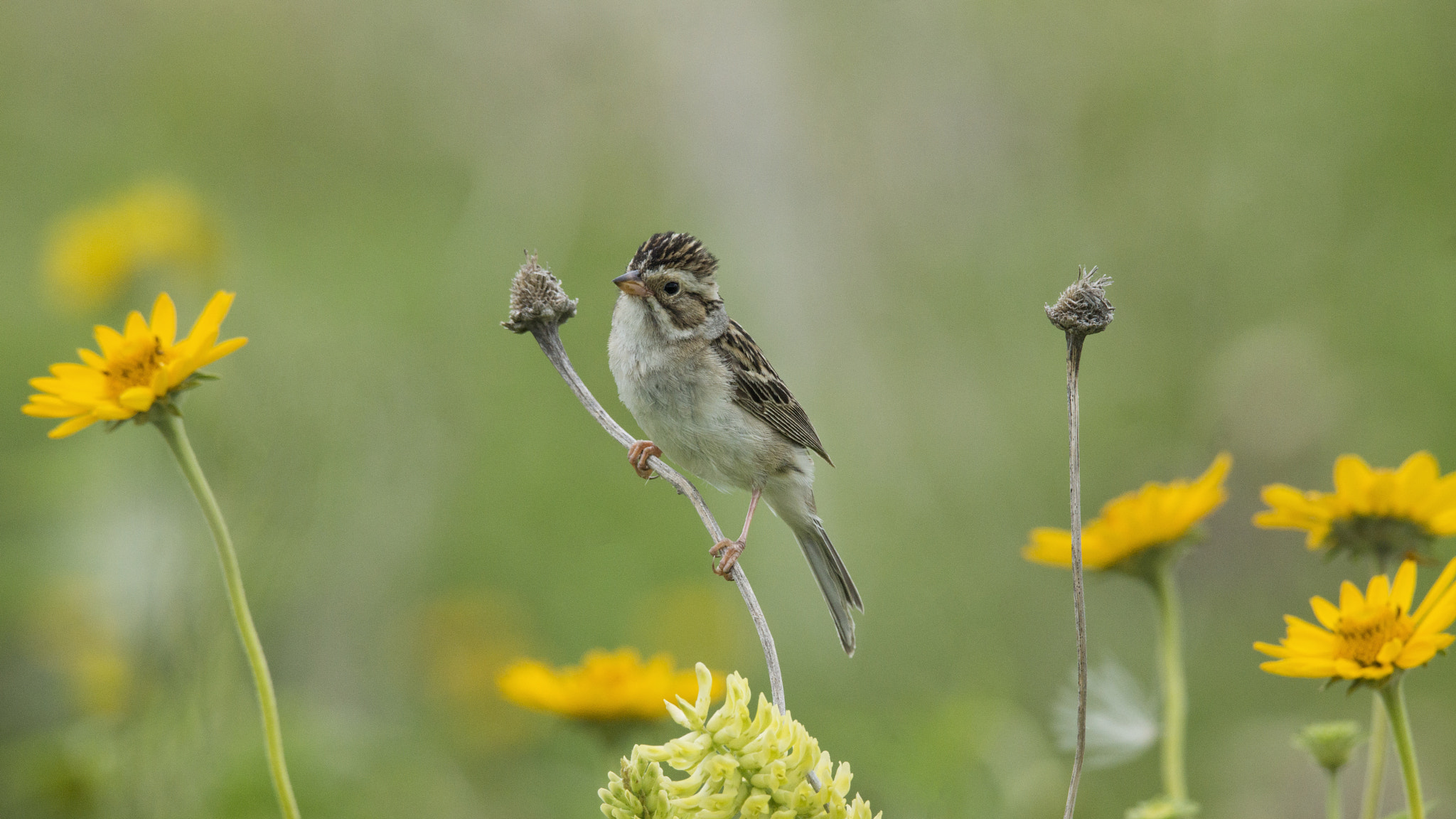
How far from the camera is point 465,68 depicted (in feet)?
25.2

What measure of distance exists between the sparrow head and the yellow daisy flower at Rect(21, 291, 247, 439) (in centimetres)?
137

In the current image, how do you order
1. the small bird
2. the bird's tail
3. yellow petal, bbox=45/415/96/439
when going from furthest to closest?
1. the small bird
2. the bird's tail
3. yellow petal, bbox=45/415/96/439

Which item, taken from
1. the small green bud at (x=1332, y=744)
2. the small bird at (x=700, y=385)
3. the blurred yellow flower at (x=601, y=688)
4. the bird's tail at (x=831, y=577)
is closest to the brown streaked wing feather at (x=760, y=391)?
the small bird at (x=700, y=385)

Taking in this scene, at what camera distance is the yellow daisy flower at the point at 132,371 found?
133 cm

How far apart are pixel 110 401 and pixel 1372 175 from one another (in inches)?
203

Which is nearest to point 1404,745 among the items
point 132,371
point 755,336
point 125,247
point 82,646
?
point 132,371

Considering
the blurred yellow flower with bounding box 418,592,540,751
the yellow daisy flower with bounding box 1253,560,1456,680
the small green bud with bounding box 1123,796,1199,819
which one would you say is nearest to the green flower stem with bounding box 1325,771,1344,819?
the small green bud with bounding box 1123,796,1199,819

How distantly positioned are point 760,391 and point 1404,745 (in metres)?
2.00

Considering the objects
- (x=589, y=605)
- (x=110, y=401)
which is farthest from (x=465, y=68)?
(x=110, y=401)

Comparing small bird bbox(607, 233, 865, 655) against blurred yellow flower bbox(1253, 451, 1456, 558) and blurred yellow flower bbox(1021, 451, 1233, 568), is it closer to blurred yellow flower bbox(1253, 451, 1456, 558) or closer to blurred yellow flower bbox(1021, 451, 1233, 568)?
blurred yellow flower bbox(1021, 451, 1233, 568)

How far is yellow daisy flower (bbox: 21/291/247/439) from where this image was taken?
1.33m

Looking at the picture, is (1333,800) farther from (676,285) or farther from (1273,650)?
(676,285)

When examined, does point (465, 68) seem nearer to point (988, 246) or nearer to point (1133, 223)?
point (988, 246)

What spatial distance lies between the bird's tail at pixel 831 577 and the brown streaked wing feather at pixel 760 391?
23cm
